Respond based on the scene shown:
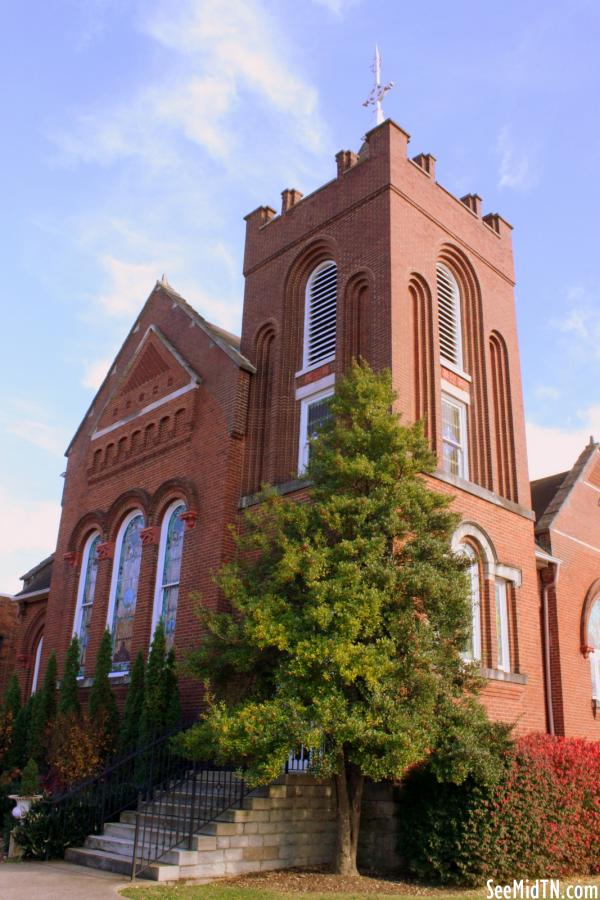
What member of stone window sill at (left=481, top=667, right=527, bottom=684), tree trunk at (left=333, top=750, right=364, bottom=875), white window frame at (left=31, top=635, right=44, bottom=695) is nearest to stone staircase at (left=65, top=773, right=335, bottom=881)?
tree trunk at (left=333, top=750, right=364, bottom=875)

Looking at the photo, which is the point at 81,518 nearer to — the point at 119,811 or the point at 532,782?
the point at 119,811

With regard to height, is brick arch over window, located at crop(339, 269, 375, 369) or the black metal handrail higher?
brick arch over window, located at crop(339, 269, 375, 369)

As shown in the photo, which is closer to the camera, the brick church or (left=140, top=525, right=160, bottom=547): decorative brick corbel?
the brick church

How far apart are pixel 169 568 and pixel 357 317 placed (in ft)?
21.8

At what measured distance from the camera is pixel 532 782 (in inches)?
461

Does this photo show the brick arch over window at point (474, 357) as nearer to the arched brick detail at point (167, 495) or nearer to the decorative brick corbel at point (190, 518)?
the decorative brick corbel at point (190, 518)

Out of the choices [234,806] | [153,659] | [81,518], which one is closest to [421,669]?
[234,806]

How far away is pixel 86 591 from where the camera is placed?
20.5 meters

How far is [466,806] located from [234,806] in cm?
333

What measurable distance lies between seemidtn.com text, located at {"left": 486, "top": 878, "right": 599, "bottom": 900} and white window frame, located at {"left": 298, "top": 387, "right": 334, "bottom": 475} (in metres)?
8.23

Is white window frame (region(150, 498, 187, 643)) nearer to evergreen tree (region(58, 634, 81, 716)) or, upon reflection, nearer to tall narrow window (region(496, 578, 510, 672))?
evergreen tree (region(58, 634, 81, 716))

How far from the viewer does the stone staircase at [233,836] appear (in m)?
11.0

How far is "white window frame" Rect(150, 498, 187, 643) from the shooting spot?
17.7 metres

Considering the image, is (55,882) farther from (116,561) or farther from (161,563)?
(116,561)
